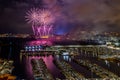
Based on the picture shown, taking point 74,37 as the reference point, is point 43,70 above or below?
below

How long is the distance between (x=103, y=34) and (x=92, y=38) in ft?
5.73

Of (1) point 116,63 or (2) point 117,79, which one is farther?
(1) point 116,63

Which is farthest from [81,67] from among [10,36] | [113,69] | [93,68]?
[10,36]

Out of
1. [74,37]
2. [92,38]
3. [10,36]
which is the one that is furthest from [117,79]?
[10,36]

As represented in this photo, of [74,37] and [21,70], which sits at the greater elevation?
[74,37]

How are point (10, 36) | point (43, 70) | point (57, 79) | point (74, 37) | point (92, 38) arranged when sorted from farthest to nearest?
point (10, 36) → point (74, 37) → point (92, 38) → point (43, 70) → point (57, 79)

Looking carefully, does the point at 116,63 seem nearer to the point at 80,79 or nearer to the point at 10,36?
the point at 80,79

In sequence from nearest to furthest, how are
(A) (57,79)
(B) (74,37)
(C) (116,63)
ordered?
(A) (57,79)
(C) (116,63)
(B) (74,37)

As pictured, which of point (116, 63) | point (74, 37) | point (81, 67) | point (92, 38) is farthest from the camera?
point (74, 37)

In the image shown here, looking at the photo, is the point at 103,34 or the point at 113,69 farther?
the point at 103,34

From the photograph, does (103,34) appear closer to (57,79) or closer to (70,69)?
(70,69)

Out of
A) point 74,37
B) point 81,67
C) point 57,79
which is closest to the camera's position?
point 57,79

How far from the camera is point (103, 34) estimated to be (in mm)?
31156

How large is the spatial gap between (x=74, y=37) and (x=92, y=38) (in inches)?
131
